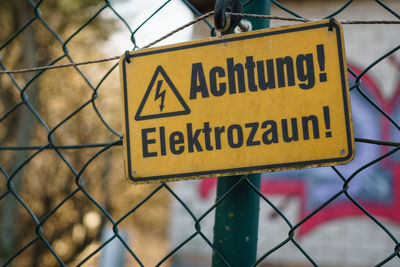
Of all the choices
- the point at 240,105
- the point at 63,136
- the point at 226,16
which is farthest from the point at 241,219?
the point at 63,136

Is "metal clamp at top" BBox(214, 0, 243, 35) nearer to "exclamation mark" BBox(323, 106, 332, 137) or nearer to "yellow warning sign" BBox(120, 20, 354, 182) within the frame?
"yellow warning sign" BBox(120, 20, 354, 182)

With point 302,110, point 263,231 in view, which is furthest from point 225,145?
point 263,231

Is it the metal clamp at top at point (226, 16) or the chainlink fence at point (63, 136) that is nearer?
the metal clamp at top at point (226, 16)

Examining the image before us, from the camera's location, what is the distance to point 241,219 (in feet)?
2.31

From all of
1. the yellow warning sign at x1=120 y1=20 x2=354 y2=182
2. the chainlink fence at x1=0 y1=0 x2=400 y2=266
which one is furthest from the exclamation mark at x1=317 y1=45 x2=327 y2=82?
the chainlink fence at x1=0 y1=0 x2=400 y2=266

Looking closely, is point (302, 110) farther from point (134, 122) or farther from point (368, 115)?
point (368, 115)

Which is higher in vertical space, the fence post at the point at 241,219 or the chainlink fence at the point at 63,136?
the chainlink fence at the point at 63,136

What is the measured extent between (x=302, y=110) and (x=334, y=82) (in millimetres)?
61

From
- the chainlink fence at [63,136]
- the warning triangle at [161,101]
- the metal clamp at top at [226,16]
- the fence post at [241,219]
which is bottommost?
the fence post at [241,219]

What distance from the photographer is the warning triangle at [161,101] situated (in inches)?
26.2

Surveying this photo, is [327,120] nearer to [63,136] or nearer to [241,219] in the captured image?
[241,219]

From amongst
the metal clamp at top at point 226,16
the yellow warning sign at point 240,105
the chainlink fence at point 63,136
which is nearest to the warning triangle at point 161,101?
the yellow warning sign at point 240,105

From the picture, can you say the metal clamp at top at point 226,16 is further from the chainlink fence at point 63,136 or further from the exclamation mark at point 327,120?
the chainlink fence at point 63,136

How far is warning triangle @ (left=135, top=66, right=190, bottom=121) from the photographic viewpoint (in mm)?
666
